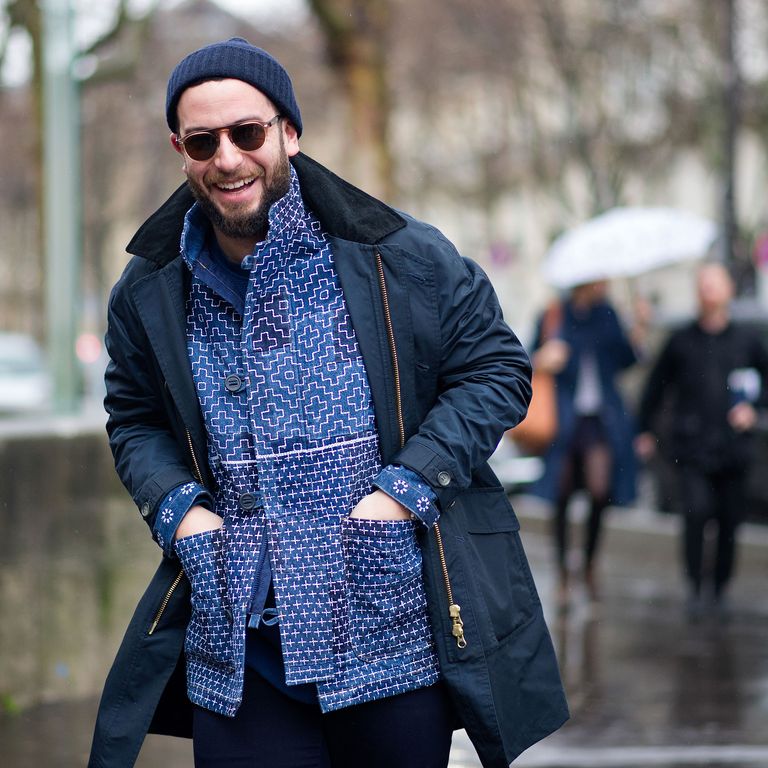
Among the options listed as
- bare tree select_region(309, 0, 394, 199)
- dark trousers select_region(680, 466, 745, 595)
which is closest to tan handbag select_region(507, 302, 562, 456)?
dark trousers select_region(680, 466, 745, 595)

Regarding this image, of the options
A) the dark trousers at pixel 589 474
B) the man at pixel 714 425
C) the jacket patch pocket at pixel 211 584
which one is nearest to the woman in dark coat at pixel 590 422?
the dark trousers at pixel 589 474

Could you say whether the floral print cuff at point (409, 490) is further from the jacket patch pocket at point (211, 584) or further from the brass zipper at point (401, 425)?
the jacket patch pocket at point (211, 584)

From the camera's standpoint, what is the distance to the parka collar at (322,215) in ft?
9.22

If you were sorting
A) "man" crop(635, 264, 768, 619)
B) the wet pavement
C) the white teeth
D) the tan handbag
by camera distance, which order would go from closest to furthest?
the white teeth, the wet pavement, "man" crop(635, 264, 768, 619), the tan handbag

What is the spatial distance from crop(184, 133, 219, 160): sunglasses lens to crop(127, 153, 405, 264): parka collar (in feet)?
0.74

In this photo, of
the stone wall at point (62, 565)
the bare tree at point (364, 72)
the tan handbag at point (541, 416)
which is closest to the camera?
the stone wall at point (62, 565)

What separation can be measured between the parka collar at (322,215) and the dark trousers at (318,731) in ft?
2.67

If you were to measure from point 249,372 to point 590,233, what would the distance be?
818 cm

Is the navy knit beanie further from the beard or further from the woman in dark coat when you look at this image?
the woman in dark coat

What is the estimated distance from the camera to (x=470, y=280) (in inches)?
112

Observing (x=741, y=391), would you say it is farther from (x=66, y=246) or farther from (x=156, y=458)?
(x=156, y=458)

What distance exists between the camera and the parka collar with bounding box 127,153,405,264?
2811 millimetres

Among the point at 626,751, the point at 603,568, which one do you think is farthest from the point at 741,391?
the point at 626,751

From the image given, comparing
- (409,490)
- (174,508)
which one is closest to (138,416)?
(174,508)
